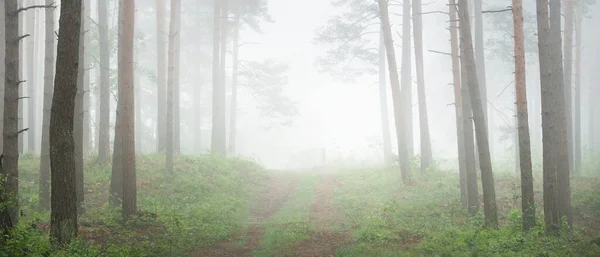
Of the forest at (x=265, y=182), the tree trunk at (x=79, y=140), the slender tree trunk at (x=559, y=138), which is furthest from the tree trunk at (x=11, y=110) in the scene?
the slender tree trunk at (x=559, y=138)

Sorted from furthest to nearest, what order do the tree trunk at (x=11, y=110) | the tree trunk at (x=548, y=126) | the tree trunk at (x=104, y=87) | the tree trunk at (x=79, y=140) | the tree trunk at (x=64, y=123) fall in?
the tree trunk at (x=104, y=87) → the tree trunk at (x=79, y=140) → the tree trunk at (x=548, y=126) → the tree trunk at (x=11, y=110) → the tree trunk at (x=64, y=123)

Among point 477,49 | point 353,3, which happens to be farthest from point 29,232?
point 353,3

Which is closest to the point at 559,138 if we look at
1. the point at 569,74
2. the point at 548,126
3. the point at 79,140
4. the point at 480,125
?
the point at 548,126

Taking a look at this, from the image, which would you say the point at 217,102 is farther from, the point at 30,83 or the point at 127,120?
the point at 127,120

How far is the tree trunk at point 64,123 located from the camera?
25.4 ft

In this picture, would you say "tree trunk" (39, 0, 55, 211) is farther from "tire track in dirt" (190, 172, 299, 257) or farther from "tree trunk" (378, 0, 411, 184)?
"tree trunk" (378, 0, 411, 184)

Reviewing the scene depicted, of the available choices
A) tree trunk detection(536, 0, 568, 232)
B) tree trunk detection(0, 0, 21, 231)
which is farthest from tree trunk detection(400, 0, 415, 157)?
tree trunk detection(0, 0, 21, 231)

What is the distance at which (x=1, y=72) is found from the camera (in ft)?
48.6

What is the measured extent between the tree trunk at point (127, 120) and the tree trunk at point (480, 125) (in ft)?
31.9

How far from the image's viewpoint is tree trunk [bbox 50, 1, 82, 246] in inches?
305

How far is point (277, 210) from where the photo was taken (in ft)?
52.7

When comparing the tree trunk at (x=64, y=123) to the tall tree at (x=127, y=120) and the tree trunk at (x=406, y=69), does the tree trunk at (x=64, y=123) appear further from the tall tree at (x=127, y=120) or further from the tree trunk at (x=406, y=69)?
the tree trunk at (x=406, y=69)

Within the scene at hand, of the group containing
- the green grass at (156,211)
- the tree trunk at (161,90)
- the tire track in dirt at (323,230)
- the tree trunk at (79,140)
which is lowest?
the tire track in dirt at (323,230)

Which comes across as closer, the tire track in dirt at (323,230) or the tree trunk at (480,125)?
the tire track in dirt at (323,230)
